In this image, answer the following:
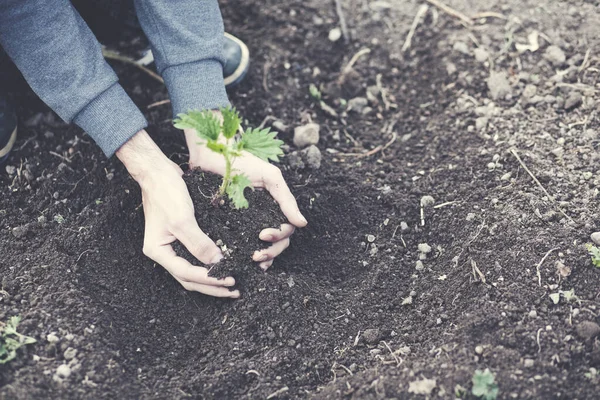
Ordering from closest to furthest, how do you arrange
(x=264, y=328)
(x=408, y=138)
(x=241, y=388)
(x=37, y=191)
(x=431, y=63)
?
(x=241, y=388), (x=264, y=328), (x=37, y=191), (x=408, y=138), (x=431, y=63)

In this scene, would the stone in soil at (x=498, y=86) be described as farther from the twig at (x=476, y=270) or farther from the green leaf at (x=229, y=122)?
the green leaf at (x=229, y=122)

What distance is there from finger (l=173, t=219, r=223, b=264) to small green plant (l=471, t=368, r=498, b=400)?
100 centimetres

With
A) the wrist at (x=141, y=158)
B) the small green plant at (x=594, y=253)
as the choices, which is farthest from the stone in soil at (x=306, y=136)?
the small green plant at (x=594, y=253)

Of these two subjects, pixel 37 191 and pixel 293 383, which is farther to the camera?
pixel 37 191

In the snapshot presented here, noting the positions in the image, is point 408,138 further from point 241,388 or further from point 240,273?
point 241,388

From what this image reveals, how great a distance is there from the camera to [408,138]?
3.14 meters

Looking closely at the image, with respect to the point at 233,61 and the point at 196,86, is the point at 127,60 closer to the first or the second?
the point at 233,61

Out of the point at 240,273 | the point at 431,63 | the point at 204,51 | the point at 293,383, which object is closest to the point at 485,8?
the point at 431,63

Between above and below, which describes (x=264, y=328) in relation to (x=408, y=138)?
above

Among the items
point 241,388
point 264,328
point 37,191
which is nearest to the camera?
point 241,388

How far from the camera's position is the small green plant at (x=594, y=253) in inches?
92.4

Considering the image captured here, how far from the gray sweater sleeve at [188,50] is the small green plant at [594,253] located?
4.92 ft

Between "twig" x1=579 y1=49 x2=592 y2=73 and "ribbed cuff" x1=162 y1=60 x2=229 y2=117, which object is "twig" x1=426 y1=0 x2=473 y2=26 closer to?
"twig" x1=579 y1=49 x2=592 y2=73

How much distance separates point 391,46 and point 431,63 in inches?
10.2
